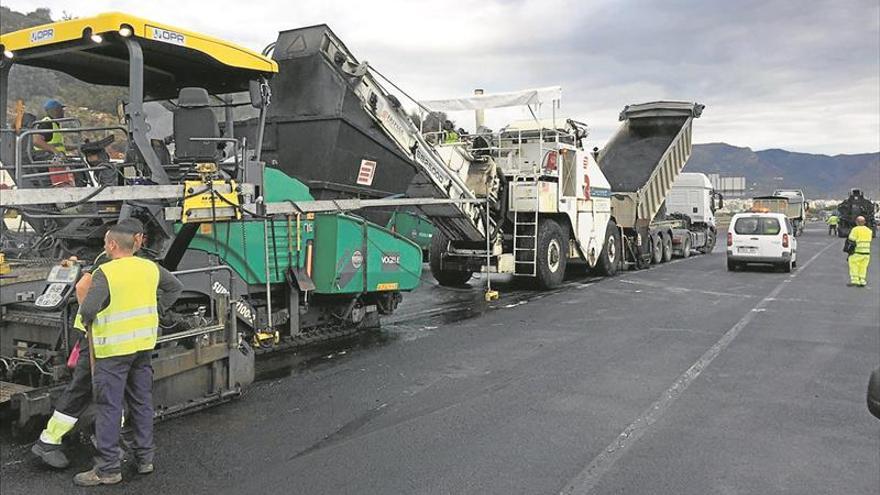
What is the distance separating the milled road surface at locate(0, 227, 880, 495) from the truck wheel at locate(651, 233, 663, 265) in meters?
9.43

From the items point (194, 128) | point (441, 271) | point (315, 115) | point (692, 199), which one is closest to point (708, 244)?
point (692, 199)

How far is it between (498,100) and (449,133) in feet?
3.54

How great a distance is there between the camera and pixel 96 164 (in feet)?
18.9

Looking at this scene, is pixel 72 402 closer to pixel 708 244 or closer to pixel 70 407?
pixel 70 407

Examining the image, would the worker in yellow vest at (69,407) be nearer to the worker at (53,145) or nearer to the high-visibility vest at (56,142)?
the worker at (53,145)

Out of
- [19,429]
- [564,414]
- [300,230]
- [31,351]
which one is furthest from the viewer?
[300,230]

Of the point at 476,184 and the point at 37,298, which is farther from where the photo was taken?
the point at 476,184

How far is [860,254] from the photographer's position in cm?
1405

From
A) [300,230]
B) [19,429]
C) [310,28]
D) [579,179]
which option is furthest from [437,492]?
[579,179]

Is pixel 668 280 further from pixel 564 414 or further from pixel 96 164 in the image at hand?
pixel 96 164

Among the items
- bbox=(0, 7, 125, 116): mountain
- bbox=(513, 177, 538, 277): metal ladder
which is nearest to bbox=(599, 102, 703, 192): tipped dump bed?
bbox=(513, 177, 538, 277): metal ladder

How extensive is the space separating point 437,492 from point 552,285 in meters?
9.35

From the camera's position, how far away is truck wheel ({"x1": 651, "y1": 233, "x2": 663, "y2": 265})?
62.5 feet

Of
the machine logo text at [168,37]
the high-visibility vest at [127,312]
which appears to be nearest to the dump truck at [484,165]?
the machine logo text at [168,37]
